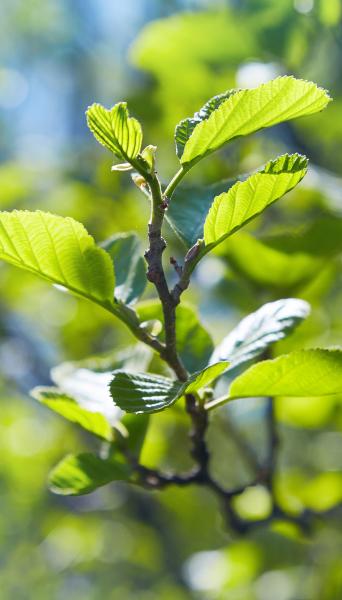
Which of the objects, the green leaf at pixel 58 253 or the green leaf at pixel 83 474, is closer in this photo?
the green leaf at pixel 58 253

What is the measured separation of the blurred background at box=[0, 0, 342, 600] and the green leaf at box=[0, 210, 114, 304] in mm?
405

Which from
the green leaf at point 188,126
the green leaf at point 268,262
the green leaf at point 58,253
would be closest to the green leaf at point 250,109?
the green leaf at point 188,126

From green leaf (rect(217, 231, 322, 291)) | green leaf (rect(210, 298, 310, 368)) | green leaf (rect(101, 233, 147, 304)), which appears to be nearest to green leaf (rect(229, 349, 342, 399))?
green leaf (rect(210, 298, 310, 368))

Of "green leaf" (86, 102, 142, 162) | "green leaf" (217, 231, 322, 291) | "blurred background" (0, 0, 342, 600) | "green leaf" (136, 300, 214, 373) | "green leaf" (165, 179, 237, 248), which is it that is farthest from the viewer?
"blurred background" (0, 0, 342, 600)

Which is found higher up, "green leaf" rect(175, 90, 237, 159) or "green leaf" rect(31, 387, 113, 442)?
"green leaf" rect(175, 90, 237, 159)

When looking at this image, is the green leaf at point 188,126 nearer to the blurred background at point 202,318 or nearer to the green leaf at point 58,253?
the green leaf at point 58,253

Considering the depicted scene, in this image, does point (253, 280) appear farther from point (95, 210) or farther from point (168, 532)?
point (168, 532)

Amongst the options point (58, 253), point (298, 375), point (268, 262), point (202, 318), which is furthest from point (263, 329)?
point (202, 318)

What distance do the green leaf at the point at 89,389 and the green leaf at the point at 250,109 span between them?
292mm

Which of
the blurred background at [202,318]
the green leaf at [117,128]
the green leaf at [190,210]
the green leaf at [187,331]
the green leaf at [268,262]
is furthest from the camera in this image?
the blurred background at [202,318]

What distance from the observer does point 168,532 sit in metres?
2.12

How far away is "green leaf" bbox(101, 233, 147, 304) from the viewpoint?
674mm

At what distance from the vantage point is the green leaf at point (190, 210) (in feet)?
2.08

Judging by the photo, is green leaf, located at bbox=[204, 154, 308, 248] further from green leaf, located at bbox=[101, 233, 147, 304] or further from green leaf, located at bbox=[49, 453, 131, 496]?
green leaf, located at bbox=[49, 453, 131, 496]
